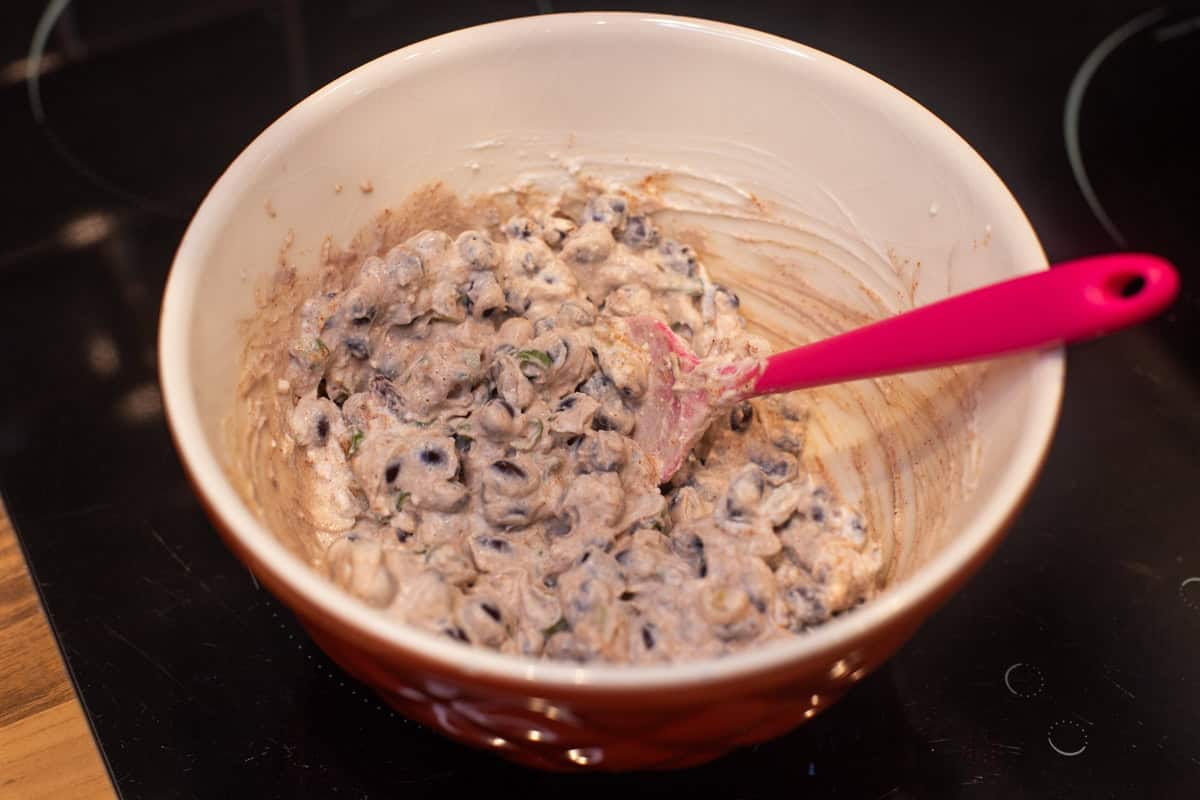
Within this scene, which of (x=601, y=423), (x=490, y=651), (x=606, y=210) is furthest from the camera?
(x=606, y=210)

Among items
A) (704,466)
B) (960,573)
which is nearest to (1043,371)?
(960,573)

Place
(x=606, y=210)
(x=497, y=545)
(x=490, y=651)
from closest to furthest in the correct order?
(x=490, y=651) → (x=497, y=545) → (x=606, y=210)

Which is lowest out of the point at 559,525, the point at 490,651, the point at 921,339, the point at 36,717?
the point at 36,717

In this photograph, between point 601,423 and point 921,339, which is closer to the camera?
point 921,339

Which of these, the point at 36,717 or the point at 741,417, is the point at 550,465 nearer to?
the point at 741,417

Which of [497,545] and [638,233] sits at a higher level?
[638,233]

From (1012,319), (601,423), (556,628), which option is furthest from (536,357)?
(1012,319)

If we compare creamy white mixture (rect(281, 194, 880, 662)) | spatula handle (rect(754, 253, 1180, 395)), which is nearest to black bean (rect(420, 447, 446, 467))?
creamy white mixture (rect(281, 194, 880, 662))
